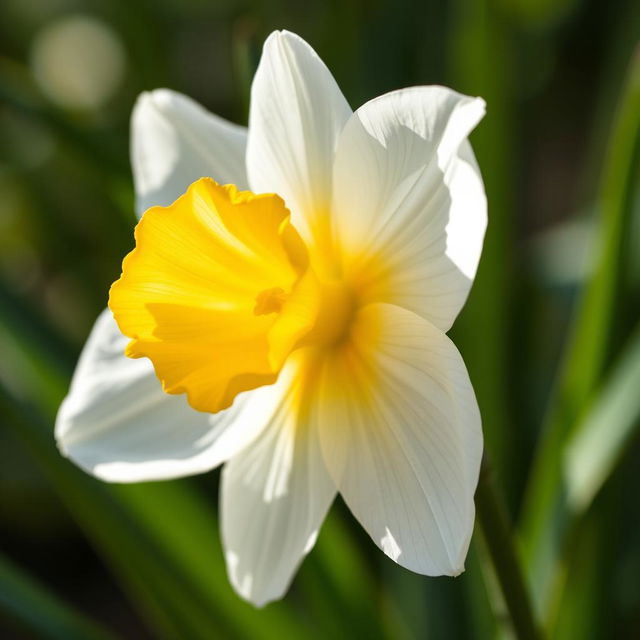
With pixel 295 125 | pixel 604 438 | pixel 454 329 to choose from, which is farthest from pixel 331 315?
pixel 454 329

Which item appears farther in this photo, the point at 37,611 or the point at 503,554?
the point at 37,611

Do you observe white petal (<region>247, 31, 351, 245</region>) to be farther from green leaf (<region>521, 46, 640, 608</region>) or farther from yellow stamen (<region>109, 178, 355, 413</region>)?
green leaf (<region>521, 46, 640, 608</region>)

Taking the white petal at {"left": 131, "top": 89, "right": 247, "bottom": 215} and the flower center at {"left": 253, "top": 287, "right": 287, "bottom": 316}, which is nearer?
the flower center at {"left": 253, "top": 287, "right": 287, "bottom": 316}

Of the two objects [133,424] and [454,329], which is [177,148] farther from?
[454,329]

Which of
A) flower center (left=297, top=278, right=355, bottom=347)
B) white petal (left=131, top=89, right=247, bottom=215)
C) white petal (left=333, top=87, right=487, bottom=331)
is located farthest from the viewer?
white petal (left=131, top=89, right=247, bottom=215)

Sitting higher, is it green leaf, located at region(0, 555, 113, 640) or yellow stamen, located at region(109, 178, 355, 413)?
yellow stamen, located at region(109, 178, 355, 413)

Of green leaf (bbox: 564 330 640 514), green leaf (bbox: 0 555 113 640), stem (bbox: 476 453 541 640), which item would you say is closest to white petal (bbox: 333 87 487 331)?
stem (bbox: 476 453 541 640)
